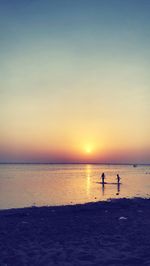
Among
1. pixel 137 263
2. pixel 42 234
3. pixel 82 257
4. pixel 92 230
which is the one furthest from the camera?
pixel 92 230

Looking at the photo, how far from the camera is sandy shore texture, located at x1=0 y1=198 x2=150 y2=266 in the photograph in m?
11.0

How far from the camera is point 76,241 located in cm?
1357

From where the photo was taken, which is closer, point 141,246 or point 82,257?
point 82,257

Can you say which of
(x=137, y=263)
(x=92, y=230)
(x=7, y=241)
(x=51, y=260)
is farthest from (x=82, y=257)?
(x=92, y=230)

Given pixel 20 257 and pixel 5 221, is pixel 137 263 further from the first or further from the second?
pixel 5 221

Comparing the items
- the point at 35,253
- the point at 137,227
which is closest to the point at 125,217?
the point at 137,227

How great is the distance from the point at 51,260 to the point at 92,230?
516cm

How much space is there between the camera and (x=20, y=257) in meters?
11.3

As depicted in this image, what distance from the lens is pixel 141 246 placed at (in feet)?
41.5

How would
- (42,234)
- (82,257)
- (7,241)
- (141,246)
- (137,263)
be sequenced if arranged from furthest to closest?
(42,234) → (7,241) → (141,246) → (82,257) → (137,263)

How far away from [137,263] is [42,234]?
18.0 feet

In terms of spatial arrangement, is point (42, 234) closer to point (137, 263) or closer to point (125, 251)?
point (125, 251)

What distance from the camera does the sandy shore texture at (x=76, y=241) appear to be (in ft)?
36.2

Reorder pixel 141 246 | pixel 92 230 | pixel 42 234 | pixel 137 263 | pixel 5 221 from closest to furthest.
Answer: pixel 137 263 → pixel 141 246 → pixel 42 234 → pixel 92 230 → pixel 5 221
